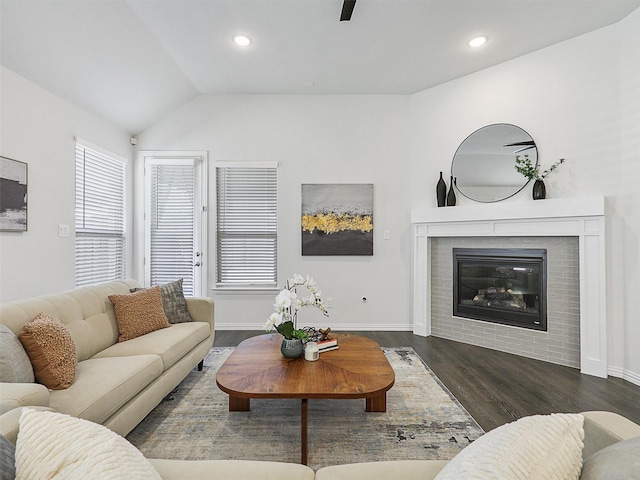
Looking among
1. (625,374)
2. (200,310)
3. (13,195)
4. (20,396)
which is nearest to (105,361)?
(20,396)

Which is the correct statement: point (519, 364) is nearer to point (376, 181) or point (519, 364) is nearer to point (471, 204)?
point (471, 204)

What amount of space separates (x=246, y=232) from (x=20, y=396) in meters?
3.10

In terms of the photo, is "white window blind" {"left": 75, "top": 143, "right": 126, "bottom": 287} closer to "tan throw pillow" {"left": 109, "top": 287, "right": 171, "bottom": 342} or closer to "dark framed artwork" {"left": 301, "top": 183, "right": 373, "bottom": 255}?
"tan throw pillow" {"left": 109, "top": 287, "right": 171, "bottom": 342}

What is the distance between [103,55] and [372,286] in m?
3.74

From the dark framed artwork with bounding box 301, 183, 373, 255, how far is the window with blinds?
1.49 ft

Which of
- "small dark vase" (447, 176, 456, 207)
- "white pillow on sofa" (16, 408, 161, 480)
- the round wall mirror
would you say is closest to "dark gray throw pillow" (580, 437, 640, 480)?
"white pillow on sofa" (16, 408, 161, 480)

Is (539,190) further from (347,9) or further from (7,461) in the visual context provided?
(7,461)

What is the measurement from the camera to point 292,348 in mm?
2088

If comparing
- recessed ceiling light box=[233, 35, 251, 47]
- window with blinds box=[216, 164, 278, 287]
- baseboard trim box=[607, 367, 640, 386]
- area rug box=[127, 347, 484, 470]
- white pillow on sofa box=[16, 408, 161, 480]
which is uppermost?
recessed ceiling light box=[233, 35, 251, 47]

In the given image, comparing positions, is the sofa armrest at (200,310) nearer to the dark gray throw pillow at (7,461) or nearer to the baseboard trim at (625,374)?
the dark gray throw pillow at (7,461)

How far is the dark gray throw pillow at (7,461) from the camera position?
0.69 m

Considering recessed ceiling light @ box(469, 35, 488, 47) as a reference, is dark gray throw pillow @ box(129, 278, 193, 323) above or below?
below

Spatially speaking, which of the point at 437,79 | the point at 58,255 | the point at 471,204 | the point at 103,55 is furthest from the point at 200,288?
the point at 437,79

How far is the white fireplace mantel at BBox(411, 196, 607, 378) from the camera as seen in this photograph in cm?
280
